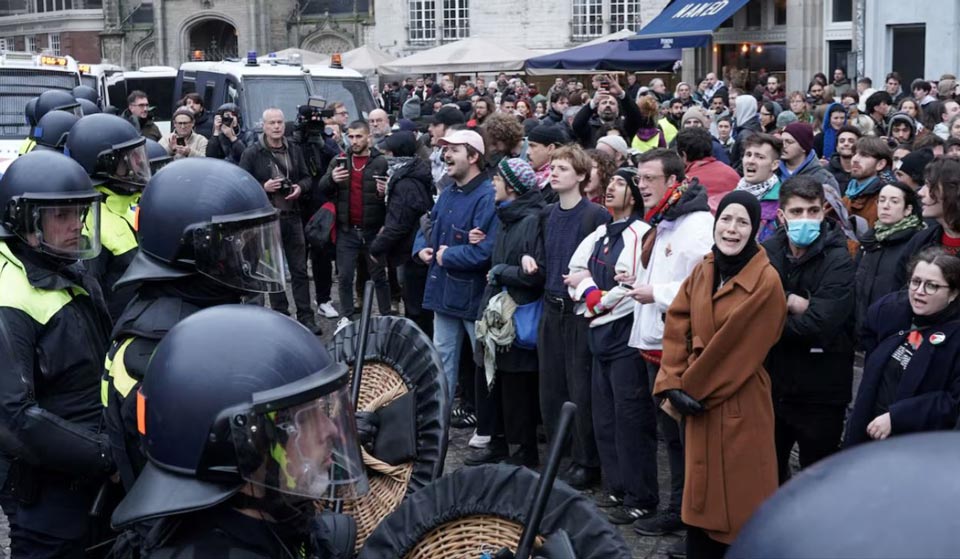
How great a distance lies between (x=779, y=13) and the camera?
97.6 ft

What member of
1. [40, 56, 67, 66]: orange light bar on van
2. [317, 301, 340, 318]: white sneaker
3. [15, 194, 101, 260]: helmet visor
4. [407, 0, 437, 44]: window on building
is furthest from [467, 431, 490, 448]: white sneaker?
[407, 0, 437, 44]: window on building

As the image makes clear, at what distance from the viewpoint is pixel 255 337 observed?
283 centimetres

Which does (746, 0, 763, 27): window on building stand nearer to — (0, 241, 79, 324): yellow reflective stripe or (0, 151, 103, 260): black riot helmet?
(0, 151, 103, 260): black riot helmet

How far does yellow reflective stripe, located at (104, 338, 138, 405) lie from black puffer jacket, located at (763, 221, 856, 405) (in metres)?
3.27

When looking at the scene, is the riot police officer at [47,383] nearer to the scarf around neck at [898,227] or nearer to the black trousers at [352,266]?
the scarf around neck at [898,227]

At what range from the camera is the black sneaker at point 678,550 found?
6.18 m

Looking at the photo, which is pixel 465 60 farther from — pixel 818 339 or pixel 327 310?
pixel 818 339

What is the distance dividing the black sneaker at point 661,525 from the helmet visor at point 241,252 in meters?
2.83

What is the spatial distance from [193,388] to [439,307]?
530 centimetres

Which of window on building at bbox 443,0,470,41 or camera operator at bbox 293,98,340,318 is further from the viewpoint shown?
window on building at bbox 443,0,470,41

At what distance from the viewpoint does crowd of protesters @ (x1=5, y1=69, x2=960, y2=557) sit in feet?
17.7

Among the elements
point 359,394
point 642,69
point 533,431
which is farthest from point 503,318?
point 642,69

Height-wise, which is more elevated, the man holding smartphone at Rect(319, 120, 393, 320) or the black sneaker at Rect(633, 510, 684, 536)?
the man holding smartphone at Rect(319, 120, 393, 320)

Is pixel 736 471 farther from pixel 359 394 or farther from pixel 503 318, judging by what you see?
pixel 503 318
